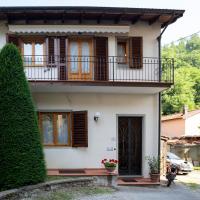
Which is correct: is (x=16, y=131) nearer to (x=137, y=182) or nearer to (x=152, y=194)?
(x=152, y=194)

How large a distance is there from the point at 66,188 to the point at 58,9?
7179mm

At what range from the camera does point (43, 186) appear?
12445mm

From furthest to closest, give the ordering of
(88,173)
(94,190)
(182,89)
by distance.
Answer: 1. (182,89)
2. (88,173)
3. (94,190)

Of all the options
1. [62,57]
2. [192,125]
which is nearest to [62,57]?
[62,57]

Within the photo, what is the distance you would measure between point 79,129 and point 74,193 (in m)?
4.50

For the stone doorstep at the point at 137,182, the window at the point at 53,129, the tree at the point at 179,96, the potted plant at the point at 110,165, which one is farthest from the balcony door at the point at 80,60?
the tree at the point at 179,96

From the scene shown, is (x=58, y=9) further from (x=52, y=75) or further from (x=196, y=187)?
(x=196, y=187)

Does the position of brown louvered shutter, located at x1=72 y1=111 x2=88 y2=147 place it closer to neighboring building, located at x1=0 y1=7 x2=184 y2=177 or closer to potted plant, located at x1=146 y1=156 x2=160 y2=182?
neighboring building, located at x1=0 y1=7 x2=184 y2=177

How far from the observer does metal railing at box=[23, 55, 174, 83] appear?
17.0 meters

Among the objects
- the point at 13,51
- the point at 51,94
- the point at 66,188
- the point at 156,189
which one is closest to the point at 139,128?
the point at 156,189

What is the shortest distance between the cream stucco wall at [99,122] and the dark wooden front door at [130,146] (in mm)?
318

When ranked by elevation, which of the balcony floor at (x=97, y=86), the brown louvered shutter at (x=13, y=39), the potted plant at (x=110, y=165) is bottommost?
the potted plant at (x=110, y=165)

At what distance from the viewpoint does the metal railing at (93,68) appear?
1703cm

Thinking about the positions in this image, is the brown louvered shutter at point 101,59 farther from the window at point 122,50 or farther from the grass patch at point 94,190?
the grass patch at point 94,190
